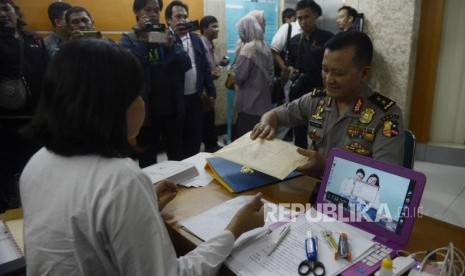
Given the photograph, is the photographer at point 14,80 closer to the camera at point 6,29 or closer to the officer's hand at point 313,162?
the camera at point 6,29

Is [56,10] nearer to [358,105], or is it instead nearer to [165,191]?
[165,191]

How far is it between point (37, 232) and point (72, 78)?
323 mm

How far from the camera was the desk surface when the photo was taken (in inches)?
38.7

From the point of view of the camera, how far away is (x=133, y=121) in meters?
0.80

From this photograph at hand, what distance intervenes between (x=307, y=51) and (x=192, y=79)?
3.69 ft

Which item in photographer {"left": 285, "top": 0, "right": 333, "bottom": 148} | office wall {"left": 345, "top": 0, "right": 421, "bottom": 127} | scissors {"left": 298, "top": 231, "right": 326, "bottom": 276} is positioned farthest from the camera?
office wall {"left": 345, "top": 0, "right": 421, "bottom": 127}

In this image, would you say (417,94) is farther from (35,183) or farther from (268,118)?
(35,183)

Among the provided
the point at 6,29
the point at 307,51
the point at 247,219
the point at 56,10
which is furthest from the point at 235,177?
the point at 56,10

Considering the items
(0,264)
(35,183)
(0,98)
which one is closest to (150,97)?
(0,98)

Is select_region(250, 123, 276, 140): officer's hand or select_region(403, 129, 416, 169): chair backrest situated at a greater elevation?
Result: select_region(250, 123, 276, 140): officer's hand

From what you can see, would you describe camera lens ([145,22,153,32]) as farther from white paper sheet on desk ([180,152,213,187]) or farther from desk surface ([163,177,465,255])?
desk surface ([163,177,465,255])

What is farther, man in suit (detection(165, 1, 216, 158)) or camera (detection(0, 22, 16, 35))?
man in suit (detection(165, 1, 216, 158))

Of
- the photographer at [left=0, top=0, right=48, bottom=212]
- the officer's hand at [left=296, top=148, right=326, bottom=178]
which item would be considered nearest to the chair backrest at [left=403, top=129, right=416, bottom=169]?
the officer's hand at [left=296, top=148, right=326, bottom=178]

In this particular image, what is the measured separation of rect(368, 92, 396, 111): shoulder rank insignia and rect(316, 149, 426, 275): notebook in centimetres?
52
